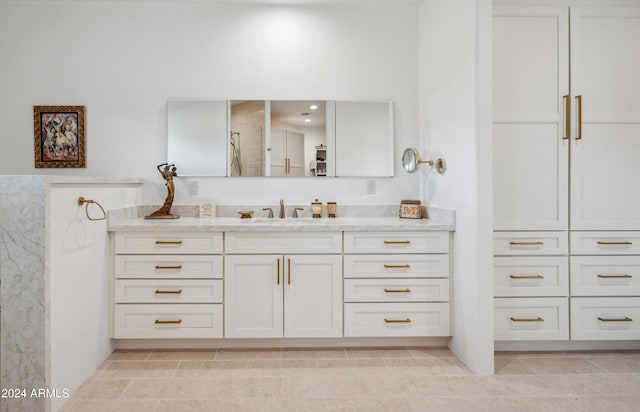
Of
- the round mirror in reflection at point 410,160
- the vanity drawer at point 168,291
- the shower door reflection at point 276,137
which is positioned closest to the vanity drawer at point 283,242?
the vanity drawer at point 168,291

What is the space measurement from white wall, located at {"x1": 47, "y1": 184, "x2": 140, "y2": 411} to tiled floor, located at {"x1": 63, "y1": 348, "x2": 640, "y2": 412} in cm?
15

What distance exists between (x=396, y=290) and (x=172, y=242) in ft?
4.82

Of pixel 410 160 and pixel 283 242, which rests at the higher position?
pixel 410 160

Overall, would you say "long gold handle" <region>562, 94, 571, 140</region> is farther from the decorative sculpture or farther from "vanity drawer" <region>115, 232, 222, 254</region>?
the decorative sculpture

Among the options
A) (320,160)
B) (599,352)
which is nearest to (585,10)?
(320,160)

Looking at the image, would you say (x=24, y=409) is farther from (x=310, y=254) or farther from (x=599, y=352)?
(x=599, y=352)

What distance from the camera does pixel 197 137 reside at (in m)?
2.96

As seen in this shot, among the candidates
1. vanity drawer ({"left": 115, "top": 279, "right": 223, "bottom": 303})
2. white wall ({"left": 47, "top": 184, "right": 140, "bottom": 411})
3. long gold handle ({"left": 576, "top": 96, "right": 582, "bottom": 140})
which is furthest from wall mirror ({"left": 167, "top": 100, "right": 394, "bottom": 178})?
long gold handle ({"left": 576, "top": 96, "right": 582, "bottom": 140})

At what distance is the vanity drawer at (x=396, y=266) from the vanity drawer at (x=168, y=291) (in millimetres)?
873

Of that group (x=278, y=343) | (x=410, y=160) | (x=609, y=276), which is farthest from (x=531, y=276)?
(x=278, y=343)

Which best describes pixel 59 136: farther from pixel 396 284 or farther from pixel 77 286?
pixel 396 284

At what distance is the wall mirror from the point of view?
2.95 m

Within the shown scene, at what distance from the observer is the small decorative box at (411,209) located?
110 inches

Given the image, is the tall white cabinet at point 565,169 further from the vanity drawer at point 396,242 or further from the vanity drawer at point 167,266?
the vanity drawer at point 167,266
